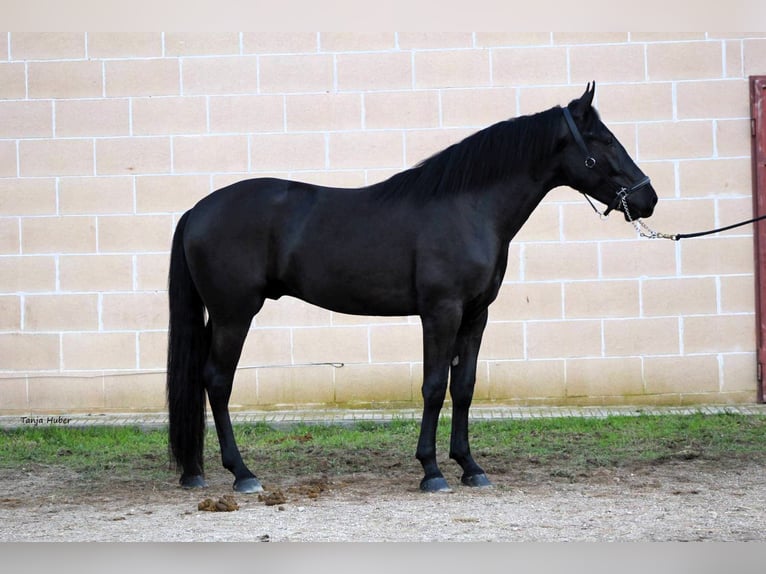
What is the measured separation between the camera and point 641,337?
23.5 feet

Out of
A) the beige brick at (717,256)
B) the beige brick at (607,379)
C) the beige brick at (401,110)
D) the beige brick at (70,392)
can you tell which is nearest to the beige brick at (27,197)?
the beige brick at (70,392)

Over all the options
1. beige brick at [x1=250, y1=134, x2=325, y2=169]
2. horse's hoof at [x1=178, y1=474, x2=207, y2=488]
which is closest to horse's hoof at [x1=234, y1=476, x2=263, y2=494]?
horse's hoof at [x1=178, y1=474, x2=207, y2=488]

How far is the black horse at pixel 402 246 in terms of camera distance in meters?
4.58

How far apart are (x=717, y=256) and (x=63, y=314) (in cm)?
463

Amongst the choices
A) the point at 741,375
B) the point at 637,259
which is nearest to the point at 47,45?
the point at 637,259

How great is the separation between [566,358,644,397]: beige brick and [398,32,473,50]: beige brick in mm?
2385

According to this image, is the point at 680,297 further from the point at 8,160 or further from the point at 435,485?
the point at 8,160

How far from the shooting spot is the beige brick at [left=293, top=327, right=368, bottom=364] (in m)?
7.19

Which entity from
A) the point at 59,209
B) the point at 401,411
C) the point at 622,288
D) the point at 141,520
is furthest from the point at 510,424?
the point at 59,209

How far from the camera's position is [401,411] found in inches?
277

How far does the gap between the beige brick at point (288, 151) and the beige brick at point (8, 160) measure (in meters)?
1.69

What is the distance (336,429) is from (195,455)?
6.07ft

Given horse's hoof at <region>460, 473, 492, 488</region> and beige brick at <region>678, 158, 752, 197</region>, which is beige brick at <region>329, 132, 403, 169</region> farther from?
horse's hoof at <region>460, 473, 492, 488</region>

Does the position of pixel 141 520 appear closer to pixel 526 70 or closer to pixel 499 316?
pixel 499 316
